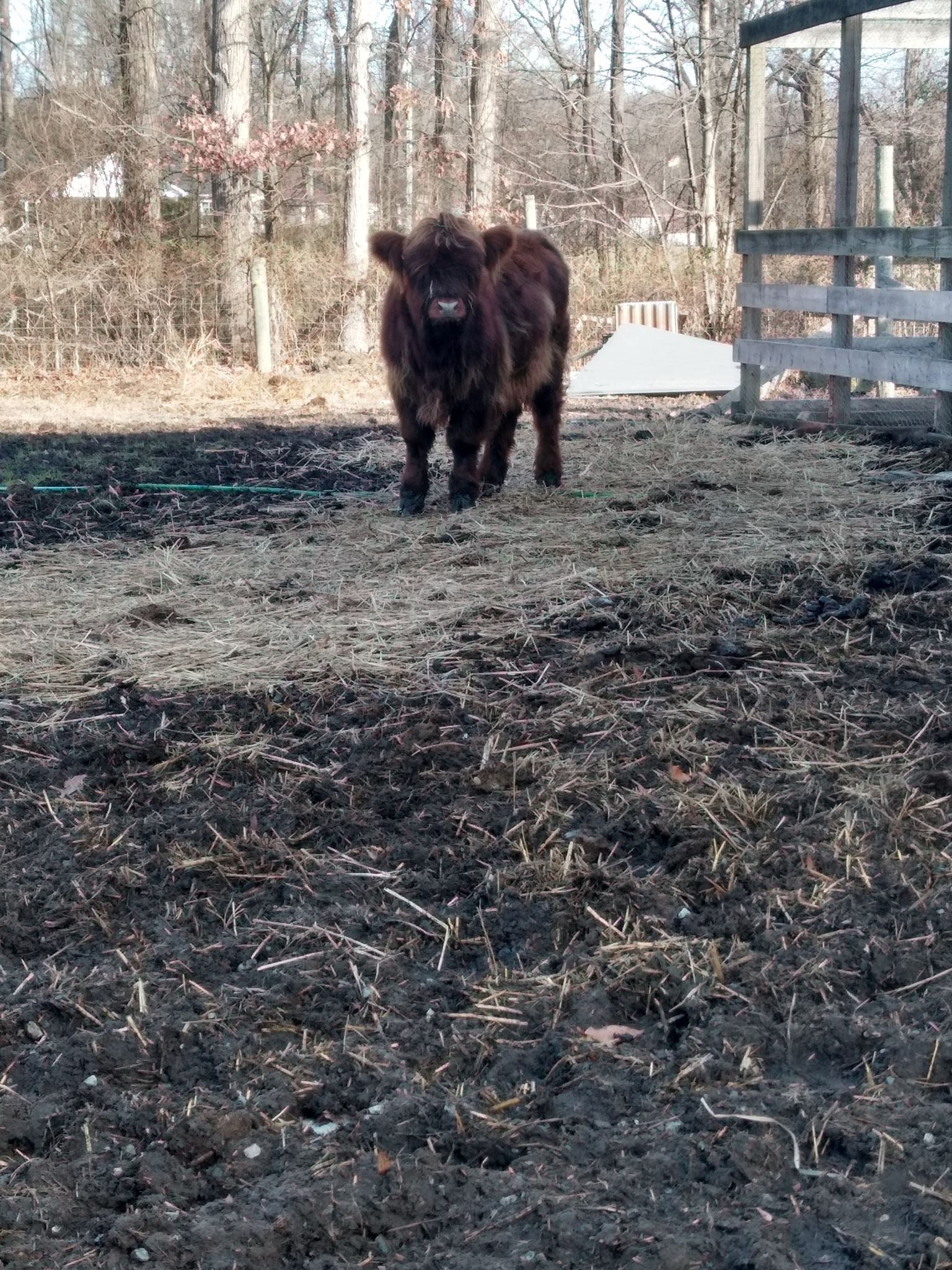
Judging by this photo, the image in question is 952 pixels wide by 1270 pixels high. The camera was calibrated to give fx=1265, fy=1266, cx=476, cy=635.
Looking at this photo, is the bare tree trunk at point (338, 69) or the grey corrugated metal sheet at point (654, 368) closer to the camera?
the grey corrugated metal sheet at point (654, 368)

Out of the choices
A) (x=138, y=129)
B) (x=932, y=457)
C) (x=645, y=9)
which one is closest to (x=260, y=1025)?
(x=932, y=457)

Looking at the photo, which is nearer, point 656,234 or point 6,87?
point 656,234

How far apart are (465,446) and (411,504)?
1.42ft

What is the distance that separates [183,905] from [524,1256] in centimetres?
127

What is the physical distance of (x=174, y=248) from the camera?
1708cm

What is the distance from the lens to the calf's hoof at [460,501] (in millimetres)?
6879

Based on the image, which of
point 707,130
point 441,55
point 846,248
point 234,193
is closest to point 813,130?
point 707,130

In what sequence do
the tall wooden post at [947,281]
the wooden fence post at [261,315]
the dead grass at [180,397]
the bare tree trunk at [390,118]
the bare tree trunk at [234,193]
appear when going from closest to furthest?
the tall wooden post at [947,281] < the dead grass at [180,397] < the wooden fence post at [261,315] < the bare tree trunk at [234,193] < the bare tree trunk at [390,118]

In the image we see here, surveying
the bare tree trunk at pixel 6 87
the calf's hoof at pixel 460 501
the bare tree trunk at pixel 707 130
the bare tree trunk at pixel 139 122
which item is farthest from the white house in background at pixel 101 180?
the calf's hoof at pixel 460 501

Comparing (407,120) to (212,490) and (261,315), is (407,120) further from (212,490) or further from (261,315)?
(212,490)

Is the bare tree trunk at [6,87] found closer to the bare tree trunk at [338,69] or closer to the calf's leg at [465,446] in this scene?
the bare tree trunk at [338,69]

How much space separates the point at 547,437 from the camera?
7.72 meters

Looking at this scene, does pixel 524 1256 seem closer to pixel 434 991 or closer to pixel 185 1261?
pixel 185 1261

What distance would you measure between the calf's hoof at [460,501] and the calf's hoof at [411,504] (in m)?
0.16
